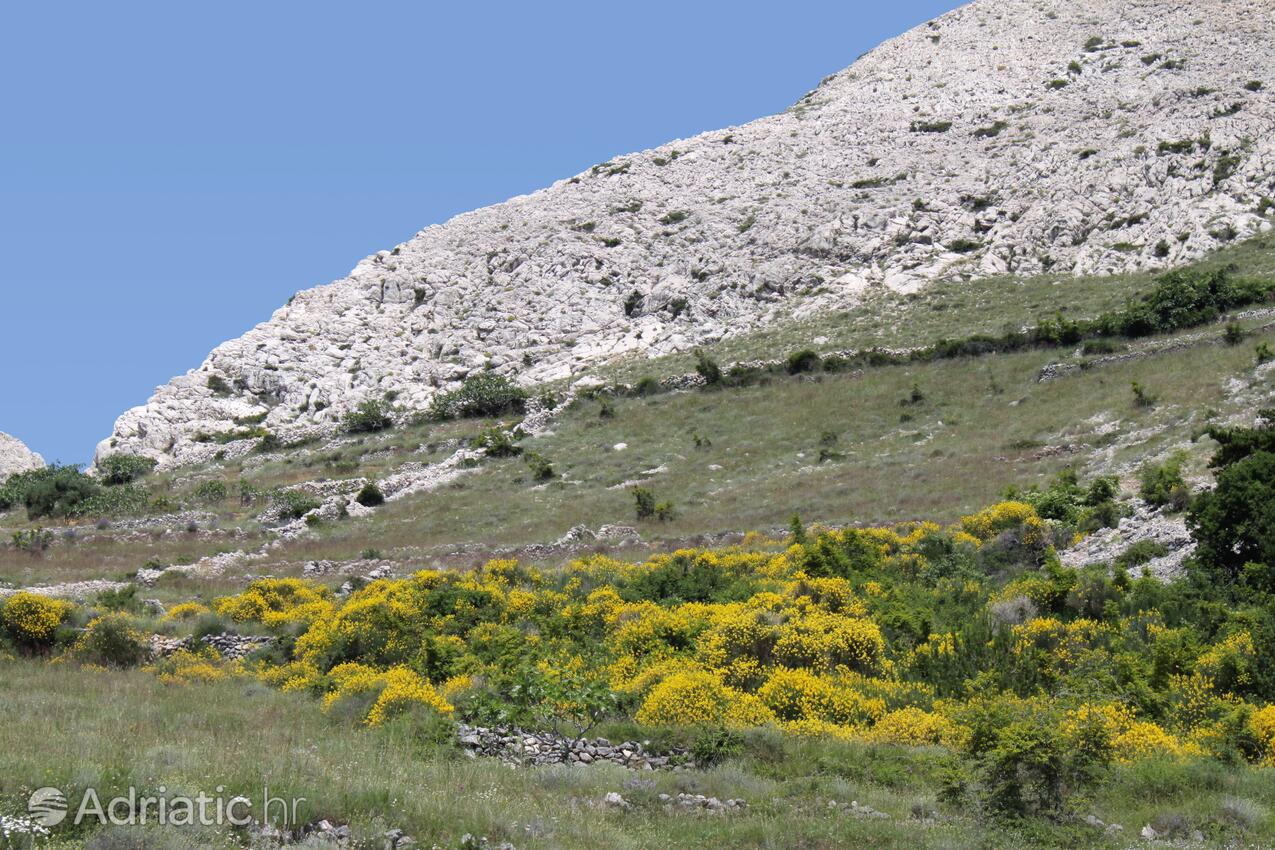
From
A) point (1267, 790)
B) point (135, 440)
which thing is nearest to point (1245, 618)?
point (1267, 790)

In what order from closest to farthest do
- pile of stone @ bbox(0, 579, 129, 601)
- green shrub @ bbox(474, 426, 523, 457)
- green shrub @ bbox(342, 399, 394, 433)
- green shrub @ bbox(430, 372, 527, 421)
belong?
pile of stone @ bbox(0, 579, 129, 601) → green shrub @ bbox(474, 426, 523, 457) → green shrub @ bbox(430, 372, 527, 421) → green shrub @ bbox(342, 399, 394, 433)

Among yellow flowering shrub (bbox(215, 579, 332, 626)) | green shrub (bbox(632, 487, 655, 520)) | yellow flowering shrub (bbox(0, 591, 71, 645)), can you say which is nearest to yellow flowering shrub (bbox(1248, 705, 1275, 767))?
yellow flowering shrub (bbox(215, 579, 332, 626))

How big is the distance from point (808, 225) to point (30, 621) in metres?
55.3

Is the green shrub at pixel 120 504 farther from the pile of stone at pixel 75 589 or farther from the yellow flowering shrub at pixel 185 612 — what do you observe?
the yellow flowering shrub at pixel 185 612

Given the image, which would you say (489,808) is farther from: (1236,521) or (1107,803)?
(1236,521)

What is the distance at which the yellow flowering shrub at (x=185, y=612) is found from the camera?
65.8 ft

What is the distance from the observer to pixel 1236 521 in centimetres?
1680

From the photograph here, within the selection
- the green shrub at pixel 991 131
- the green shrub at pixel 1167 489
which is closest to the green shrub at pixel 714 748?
the green shrub at pixel 1167 489

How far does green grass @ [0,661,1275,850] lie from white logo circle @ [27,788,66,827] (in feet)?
0.41

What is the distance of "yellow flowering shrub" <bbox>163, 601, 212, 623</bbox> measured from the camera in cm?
2005

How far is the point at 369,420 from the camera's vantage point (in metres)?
55.4

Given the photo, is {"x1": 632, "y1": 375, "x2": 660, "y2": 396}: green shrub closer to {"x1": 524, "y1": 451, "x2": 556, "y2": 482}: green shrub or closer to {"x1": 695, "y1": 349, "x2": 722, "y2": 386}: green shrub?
{"x1": 695, "y1": 349, "x2": 722, "y2": 386}: green shrub

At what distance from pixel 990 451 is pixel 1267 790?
25.7 m

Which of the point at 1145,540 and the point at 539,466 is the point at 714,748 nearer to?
the point at 1145,540
